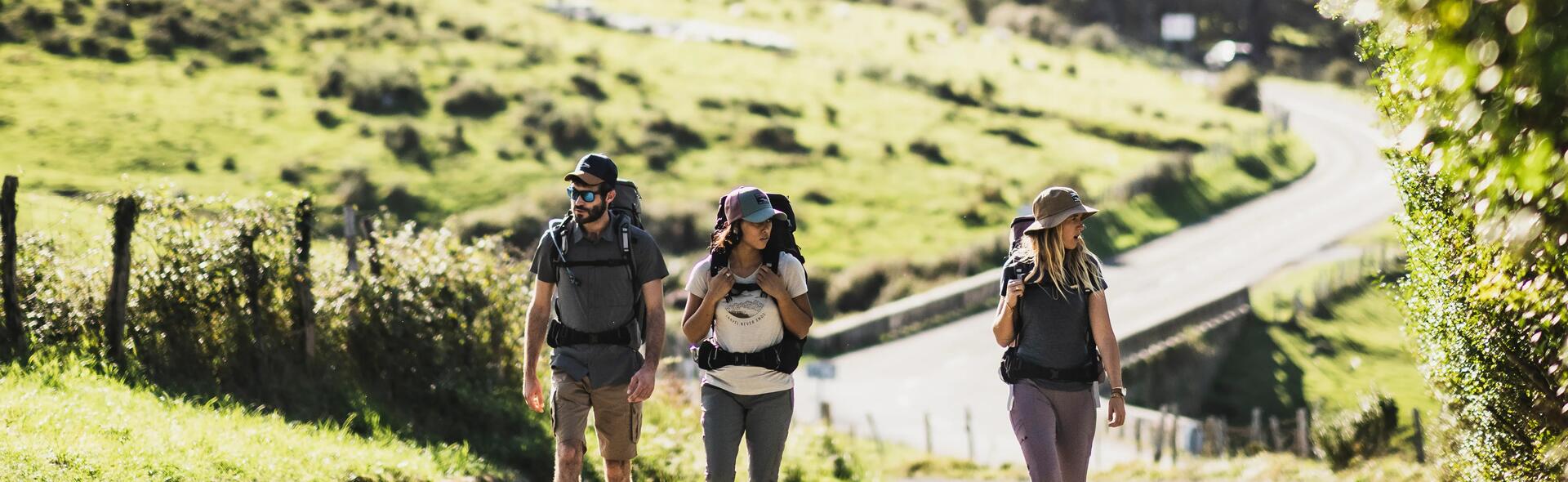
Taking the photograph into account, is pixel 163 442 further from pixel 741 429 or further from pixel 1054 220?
pixel 1054 220

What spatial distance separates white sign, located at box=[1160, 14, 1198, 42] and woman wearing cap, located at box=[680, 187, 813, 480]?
4491 inches

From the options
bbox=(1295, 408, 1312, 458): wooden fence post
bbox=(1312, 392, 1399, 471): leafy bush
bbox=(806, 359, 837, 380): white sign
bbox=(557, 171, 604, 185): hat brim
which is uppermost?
bbox=(557, 171, 604, 185): hat brim

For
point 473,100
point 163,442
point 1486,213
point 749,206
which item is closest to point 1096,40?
point 473,100

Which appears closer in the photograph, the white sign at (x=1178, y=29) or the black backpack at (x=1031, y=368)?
the black backpack at (x=1031, y=368)

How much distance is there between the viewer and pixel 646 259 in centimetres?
737

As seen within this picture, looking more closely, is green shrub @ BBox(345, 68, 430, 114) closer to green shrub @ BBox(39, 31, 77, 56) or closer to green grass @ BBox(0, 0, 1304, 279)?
green grass @ BBox(0, 0, 1304, 279)

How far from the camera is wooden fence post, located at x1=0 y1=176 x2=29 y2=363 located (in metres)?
11.1

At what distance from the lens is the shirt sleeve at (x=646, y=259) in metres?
7.36

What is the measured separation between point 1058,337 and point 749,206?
1717 millimetres

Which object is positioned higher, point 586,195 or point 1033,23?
point 1033,23

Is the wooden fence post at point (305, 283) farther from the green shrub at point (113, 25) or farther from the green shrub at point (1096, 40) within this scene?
the green shrub at point (1096, 40)

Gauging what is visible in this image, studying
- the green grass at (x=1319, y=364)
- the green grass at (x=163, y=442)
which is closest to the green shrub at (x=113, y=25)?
the green grass at (x=1319, y=364)

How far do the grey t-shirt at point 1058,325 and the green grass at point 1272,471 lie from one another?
26.3 ft

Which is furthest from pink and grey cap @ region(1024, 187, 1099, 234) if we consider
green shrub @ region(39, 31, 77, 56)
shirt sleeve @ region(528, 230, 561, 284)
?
green shrub @ region(39, 31, 77, 56)
